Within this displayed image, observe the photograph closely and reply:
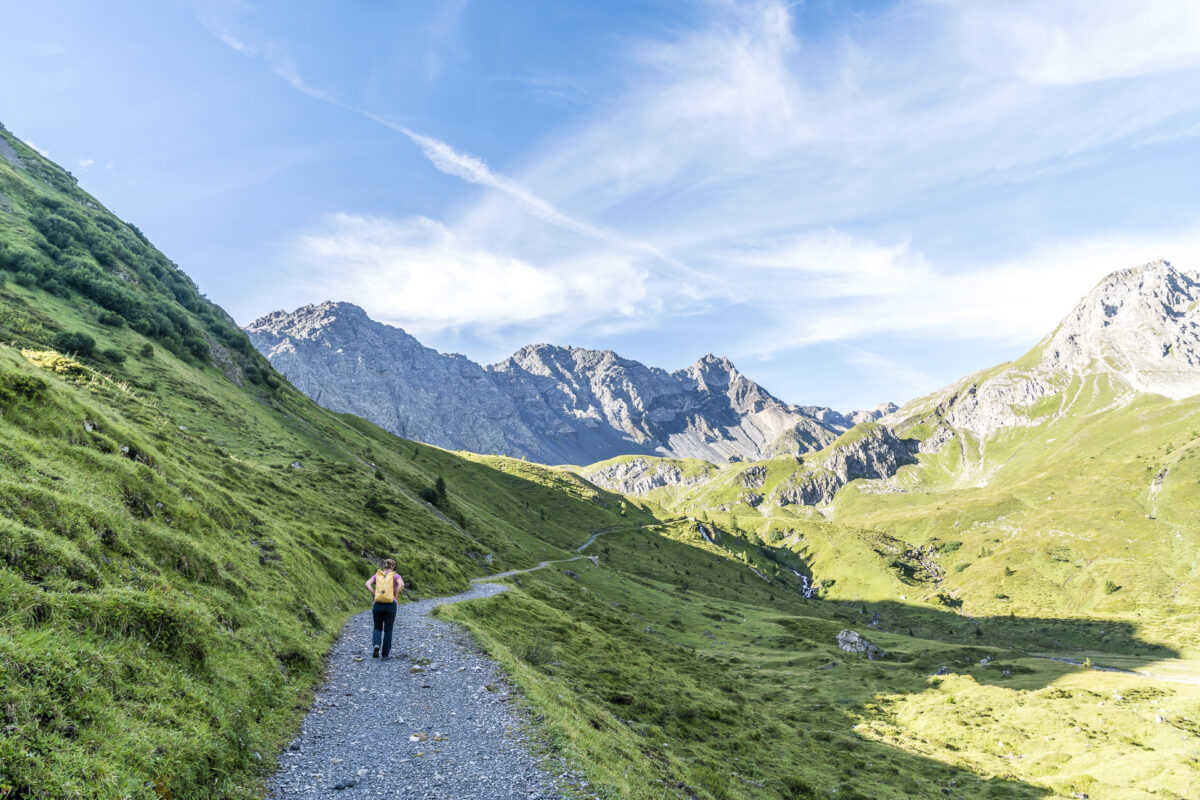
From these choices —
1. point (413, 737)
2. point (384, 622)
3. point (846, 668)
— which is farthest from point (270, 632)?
point (846, 668)

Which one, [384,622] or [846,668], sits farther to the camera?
[846,668]

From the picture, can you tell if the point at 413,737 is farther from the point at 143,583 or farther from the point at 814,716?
the point at 814,716

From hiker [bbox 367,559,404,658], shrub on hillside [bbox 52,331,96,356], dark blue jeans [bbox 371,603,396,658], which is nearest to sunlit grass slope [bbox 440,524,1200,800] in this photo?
dark blue jeans [bbox 371,603,396,658]

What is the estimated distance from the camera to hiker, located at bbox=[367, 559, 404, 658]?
22.8 m

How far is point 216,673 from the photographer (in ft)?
47.2

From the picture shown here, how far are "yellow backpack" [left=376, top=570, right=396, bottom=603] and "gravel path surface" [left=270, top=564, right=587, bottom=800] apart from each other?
289cm

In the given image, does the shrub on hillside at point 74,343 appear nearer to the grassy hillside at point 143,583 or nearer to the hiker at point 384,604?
the grassy hillside at point 143,583

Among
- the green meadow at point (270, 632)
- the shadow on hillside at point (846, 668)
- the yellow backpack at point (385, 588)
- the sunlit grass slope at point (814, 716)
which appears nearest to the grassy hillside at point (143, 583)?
the green meadow at point (270, 632)

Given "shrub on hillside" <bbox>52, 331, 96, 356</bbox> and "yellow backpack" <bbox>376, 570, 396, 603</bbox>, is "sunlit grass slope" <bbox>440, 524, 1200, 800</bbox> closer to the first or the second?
"yellow backpack" <bbox>376, 570, 396, 603</bbox>

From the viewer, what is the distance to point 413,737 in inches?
616

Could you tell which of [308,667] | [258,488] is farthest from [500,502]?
[308,667]

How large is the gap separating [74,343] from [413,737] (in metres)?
70.6

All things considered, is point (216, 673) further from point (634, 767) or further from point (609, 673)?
point (609, 673)

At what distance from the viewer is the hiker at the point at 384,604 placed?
22837 mm
